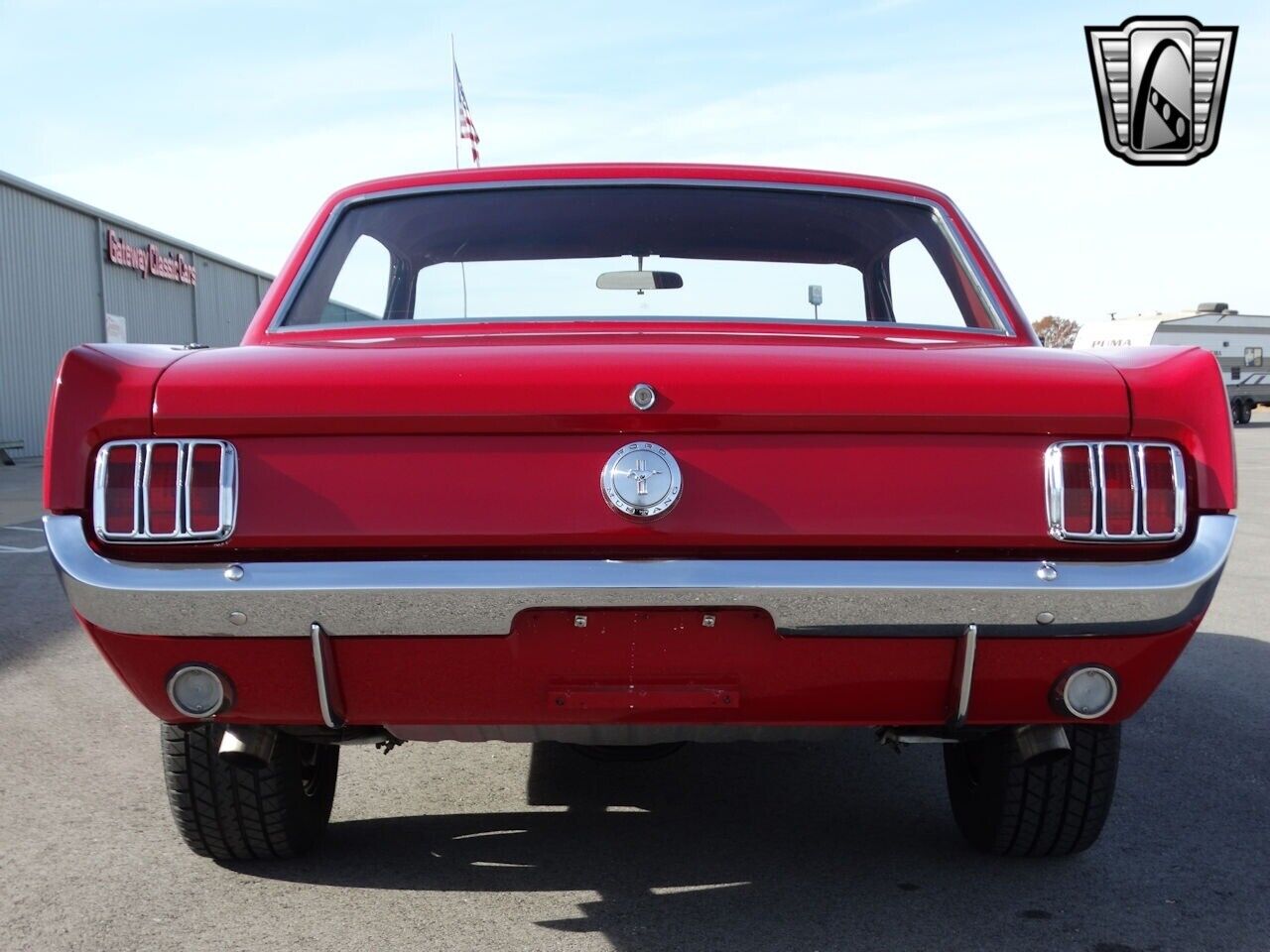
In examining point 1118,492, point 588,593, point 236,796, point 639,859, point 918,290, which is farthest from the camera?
point 918,290

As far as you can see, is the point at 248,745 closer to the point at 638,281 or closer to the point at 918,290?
the point at 638,281

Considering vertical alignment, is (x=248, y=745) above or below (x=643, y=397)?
below

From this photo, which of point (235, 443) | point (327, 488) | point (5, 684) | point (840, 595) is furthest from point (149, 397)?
point (5, 684)

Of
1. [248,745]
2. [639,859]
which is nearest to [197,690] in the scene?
[248,745]

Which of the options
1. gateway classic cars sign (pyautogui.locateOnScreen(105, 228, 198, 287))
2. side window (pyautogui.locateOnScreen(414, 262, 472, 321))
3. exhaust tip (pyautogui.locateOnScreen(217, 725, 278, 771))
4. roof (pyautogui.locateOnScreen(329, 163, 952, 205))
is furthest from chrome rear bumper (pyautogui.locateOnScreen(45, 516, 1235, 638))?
gateway classic cars sign (pyautogui.locateOnScreen(105, 228, 198, 287))

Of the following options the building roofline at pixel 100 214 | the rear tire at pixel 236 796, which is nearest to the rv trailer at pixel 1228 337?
the building roofline at pixel 100 214

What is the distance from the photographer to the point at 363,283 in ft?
11.8

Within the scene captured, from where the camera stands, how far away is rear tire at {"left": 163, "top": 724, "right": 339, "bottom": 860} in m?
2.92

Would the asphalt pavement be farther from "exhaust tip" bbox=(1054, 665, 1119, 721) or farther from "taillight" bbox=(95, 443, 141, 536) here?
"taillight" bbox=(95, 443, 141, 536)

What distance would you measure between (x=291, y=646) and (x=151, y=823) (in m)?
1.44

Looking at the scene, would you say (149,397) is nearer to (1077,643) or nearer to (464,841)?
(464,841)

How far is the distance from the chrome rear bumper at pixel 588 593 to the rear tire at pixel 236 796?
589mm

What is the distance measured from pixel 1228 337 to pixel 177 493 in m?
37.4

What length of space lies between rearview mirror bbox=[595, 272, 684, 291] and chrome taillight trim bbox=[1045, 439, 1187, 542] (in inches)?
49.3
